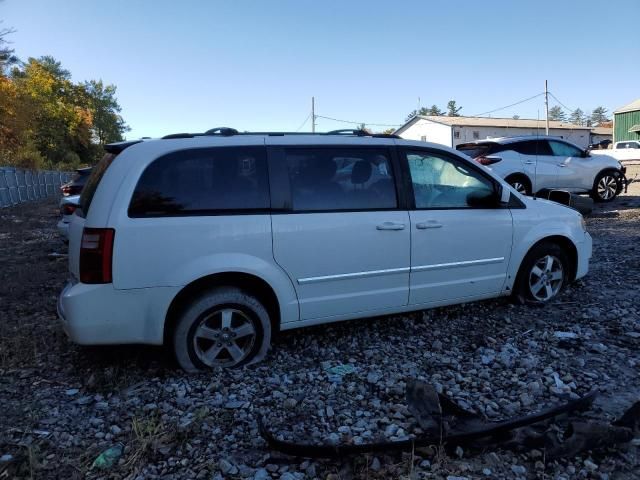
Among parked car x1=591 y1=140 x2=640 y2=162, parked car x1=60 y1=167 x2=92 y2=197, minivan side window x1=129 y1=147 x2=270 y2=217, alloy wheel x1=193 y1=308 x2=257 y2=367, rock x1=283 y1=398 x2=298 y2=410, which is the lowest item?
rock x1=283 y1=398 x2=298 y2=410

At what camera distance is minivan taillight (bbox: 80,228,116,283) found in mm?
3297

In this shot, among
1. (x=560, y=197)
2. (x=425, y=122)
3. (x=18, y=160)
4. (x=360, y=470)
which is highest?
(x=425, y=122)

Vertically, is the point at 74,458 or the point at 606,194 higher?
Answer: the point at 606,194

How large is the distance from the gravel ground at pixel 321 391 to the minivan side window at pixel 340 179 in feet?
4.08

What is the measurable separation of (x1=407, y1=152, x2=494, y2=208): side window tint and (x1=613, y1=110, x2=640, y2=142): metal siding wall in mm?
42921

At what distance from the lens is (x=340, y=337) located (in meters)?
4.39

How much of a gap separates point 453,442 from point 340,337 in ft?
5.95

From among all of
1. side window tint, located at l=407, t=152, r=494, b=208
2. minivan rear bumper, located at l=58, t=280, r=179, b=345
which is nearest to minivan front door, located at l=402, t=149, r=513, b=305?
side window tint, located at l=407, t=152, r=494, b=208

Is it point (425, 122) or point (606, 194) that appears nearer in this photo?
point (606, 194)

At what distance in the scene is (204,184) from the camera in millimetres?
3598

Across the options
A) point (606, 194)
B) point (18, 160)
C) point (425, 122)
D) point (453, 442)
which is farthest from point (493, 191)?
point (425, 122)

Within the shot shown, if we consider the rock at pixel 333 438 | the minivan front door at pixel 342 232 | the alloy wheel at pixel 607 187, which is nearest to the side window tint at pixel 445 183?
the minivan front door at pixel 342 232

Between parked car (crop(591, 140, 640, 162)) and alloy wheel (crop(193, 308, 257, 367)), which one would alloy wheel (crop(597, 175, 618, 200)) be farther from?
parked car (crop(591, 140, 640, 162))

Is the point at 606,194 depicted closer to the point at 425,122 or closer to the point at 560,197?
the point at 560,197
